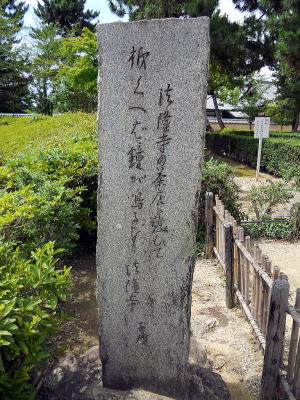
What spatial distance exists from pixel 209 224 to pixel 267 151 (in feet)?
27.3

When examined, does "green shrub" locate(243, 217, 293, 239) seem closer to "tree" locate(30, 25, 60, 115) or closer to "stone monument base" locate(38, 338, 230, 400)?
"stone monument base" locate(38, 338, 230, 400)

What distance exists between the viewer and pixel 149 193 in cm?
193

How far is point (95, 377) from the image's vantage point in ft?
7.66

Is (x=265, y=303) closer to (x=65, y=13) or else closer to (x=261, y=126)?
(x=261, y=126)

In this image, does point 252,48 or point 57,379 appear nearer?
point 57,379

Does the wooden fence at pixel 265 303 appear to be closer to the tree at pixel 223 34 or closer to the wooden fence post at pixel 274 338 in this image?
the wooden fence post at pixel 274 338

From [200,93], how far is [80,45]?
10.1 meters

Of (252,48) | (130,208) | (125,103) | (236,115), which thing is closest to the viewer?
(125,103)

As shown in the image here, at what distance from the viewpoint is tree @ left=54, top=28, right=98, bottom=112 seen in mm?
10453

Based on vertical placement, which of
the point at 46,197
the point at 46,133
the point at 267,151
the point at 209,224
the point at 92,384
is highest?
the point at 46,133

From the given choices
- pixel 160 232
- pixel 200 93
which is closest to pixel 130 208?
pixel 160 232

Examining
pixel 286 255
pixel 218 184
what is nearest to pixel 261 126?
pixel 218 184

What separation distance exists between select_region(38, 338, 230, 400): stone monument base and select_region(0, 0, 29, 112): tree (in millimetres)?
17680

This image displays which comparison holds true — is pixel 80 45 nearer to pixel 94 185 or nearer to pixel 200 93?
pixel 94 185
